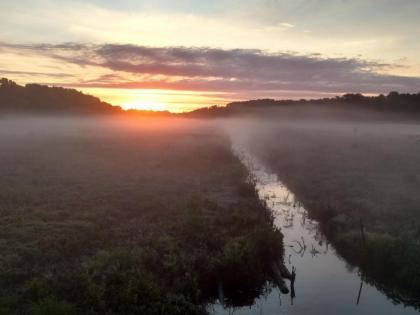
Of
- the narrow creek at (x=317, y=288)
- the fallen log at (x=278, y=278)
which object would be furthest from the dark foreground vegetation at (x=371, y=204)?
the fallen log at (x=278, y=278)

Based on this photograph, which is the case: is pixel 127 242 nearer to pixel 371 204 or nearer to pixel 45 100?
pixel 371 204

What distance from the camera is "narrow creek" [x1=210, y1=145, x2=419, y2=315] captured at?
12.9m

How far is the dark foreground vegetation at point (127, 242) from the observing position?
11.6m

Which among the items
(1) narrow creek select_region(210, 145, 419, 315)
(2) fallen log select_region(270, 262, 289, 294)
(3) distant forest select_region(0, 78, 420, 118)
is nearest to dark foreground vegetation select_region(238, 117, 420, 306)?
(1) narrow creek select_region(210, 145, 419, 315)

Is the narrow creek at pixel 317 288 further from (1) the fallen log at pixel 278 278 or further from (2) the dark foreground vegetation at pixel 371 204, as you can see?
(2) the dark foreground vegetation at pixel 371 204

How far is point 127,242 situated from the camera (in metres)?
15.8

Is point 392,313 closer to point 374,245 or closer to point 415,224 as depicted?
point 374,245

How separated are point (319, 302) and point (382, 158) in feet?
86.5

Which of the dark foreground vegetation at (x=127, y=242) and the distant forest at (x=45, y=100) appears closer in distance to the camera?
the dark foreground vegetation at (x=127, y=242)

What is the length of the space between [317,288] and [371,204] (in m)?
8.80

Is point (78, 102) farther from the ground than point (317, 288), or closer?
farther from the ground

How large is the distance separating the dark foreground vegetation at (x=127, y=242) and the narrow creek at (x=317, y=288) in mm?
765

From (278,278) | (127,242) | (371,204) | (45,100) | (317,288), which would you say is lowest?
(317,288)

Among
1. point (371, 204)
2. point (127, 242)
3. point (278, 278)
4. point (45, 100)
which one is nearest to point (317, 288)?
point (278, 278)
